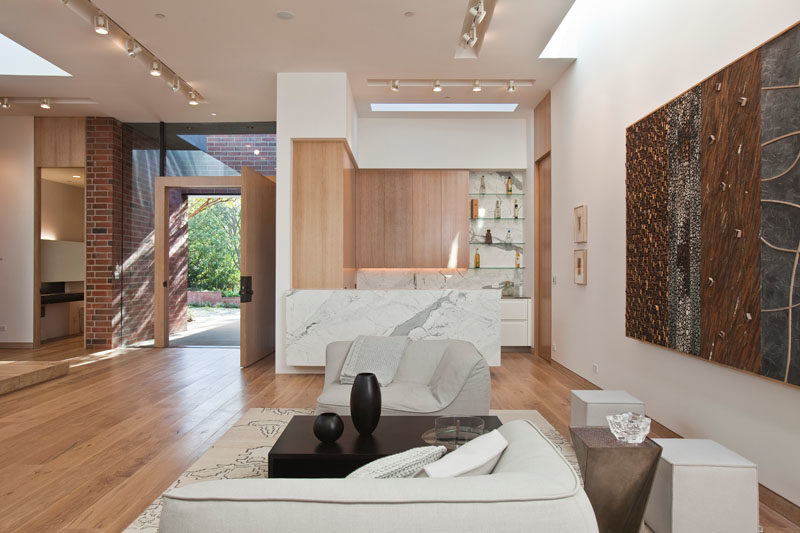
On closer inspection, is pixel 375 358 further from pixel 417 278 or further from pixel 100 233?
pixel 100 233

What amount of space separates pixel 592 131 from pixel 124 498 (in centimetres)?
462

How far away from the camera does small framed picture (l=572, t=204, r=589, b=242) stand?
4.93 metres

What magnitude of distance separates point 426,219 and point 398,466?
615 cm

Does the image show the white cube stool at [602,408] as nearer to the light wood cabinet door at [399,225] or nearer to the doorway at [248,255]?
the doorway at [248,255]

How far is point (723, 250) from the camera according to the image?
282cm

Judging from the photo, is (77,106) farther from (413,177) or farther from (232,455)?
(232,455)

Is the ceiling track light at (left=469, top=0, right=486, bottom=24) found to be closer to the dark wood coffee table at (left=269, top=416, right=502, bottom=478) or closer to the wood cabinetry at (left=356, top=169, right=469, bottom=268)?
the dark wood coffee table at (left=269, top=416, right=502, bottom=478)

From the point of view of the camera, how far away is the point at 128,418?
3.87 metres

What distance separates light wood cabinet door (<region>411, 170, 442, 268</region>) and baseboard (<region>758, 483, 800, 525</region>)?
5.04m

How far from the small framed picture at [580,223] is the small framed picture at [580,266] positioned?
141 mm

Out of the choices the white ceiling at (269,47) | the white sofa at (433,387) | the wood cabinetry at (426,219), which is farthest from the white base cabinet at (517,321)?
the white sofa at (433,387)

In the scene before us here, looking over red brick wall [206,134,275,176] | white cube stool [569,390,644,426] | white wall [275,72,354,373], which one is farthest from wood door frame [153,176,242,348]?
white cube stool [569,390,644,426]

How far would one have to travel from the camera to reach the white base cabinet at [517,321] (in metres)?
6.87

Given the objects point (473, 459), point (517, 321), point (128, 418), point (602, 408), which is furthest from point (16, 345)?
point (473, 459)
